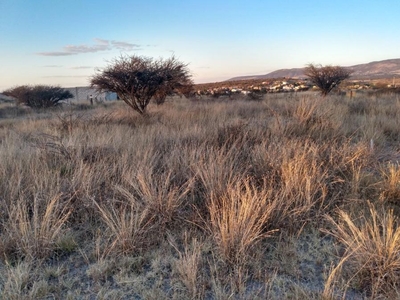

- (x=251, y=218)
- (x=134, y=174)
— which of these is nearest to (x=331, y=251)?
(x=251, y=218)

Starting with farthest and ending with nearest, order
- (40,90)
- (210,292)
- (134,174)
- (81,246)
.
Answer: (40,90), (134,174), (81,246), (210,292)

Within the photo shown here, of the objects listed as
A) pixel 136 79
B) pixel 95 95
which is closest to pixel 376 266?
pixel 136 79

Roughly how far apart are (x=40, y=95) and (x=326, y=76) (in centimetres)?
2355

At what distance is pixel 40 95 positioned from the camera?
2580 centimetres

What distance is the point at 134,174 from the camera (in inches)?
154

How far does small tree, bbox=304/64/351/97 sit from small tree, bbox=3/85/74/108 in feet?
70.5

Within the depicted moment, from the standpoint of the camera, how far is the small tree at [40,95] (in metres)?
25.8

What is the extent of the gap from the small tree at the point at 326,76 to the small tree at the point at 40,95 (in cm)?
2148

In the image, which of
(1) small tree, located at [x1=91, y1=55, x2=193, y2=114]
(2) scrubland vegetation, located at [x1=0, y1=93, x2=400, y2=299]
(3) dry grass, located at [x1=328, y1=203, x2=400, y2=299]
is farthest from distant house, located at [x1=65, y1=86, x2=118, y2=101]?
(3) dry grass, located at [x1=328, y1=203, x2=400, y2=299]

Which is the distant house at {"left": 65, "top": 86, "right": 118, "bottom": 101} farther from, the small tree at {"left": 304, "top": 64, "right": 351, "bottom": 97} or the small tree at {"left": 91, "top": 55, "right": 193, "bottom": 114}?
the small tree at {"left": 304, "top": 64, "right": 351, "bottom": 97}

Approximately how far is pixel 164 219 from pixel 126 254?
60 cm

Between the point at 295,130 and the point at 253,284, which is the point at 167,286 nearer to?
the point at 253,284

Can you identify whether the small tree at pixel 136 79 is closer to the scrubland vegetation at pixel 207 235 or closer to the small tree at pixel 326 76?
the scrubland vegetation at pixel 207 235

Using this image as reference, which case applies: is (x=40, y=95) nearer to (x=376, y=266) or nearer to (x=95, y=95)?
(x=95, y=95)
